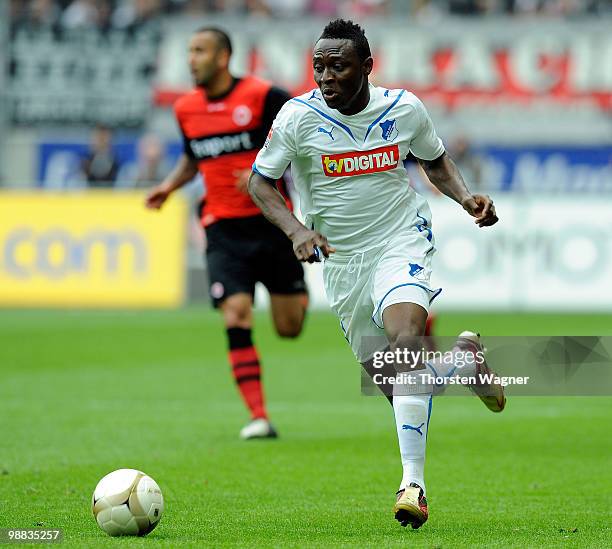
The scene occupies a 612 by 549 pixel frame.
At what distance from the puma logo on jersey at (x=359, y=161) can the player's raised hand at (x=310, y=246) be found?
1.58 ft

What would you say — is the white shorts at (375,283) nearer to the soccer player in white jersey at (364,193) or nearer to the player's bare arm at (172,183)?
the soccer player in white jersey at (364,193)

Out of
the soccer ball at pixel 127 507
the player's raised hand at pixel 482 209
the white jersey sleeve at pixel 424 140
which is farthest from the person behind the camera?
the white jersey sleeve at pixel 424 140

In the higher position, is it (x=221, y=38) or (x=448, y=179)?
(x=221, y=38)

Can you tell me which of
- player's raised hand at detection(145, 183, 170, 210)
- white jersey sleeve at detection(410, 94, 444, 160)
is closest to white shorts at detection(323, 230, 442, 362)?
white jersey sleeve at detection(410, 94, 444, 160)

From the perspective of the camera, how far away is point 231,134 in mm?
9805

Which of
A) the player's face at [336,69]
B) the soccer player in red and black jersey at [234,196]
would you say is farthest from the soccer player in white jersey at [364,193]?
the soccer player in red and black jersey at [234,196]

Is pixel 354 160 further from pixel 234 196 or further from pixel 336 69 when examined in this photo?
pixel 234 196

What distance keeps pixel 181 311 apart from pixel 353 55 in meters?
14.9

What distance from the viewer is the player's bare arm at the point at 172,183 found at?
32.1ft

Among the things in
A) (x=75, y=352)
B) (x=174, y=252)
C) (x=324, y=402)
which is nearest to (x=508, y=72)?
(x=174, y=252)

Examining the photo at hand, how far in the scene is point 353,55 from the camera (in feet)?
21.1

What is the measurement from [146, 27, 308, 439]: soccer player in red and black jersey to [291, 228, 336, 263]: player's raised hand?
3.45m

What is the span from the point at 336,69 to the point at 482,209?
0.94m

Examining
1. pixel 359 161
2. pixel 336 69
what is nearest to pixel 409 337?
pixel 359 161
